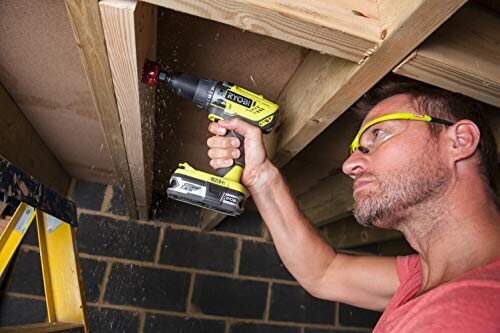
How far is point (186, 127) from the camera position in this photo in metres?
1.61

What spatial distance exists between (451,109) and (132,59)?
35.9 inches

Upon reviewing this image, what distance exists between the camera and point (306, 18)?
26.8 inches

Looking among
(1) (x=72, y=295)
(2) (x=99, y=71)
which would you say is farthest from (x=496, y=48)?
(1) (x=72, y=295)

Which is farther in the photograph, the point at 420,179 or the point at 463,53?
the point at 420,179

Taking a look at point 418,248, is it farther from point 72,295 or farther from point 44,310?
point 44,310

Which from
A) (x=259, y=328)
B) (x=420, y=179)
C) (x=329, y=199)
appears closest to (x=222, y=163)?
(x=420, y=179)

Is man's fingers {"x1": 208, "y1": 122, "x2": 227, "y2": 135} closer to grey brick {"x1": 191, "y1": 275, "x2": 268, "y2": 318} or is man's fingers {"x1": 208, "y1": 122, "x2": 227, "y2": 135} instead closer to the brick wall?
the brick wall

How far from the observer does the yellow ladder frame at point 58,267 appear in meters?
1.18

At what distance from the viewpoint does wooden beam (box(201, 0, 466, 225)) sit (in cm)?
65

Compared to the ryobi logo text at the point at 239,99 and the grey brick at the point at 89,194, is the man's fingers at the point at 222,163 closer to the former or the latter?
the ryobi logo text at the point at 239,99

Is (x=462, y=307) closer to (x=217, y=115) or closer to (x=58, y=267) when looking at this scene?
(x=217, y=115)

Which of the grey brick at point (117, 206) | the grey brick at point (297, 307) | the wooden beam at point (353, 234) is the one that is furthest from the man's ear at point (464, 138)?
the grey brick at point (117, 206)

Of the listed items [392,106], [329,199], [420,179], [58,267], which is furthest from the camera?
[329,199]

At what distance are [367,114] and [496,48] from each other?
446 mm
